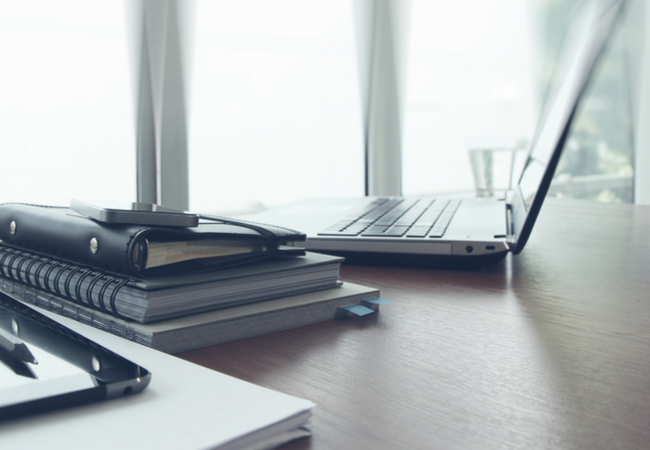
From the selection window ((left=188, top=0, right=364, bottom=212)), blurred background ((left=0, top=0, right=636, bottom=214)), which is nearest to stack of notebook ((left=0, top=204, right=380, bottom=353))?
blurred background ((left=0, top=0, right=636, bottom=214))

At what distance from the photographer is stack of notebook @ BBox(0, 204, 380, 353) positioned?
13.8 inches

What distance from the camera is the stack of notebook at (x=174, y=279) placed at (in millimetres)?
351

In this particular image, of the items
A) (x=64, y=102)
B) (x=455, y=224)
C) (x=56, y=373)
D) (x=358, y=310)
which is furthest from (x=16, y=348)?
(x=64, y=102)

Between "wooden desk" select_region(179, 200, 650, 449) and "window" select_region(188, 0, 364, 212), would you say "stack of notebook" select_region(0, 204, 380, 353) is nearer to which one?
"wooden desk" select_region(179, 200, 650, 449)

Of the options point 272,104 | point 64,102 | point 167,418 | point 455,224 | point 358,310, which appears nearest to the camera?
point 167,418

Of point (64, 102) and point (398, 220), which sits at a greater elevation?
point (64, 102)

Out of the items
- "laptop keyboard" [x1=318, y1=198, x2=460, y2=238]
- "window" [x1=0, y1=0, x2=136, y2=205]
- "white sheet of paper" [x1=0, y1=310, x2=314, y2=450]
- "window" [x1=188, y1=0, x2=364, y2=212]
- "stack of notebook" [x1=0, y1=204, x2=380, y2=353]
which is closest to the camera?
"white sheet of paper" [x1=0, y1=310, x2=314, y2=450]

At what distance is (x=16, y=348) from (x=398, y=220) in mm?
572

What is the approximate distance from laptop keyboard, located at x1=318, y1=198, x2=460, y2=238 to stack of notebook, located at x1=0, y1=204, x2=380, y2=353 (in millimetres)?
208

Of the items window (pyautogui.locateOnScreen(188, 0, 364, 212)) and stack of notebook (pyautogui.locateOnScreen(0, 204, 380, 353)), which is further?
window (pyautogui.locateOnScreen(188, 0, 364, 212))

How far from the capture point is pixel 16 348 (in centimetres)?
28

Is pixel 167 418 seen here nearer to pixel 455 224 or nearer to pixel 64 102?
pixel 455 224

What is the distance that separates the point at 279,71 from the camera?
298cm

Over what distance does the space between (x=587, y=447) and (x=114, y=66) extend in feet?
8.03
